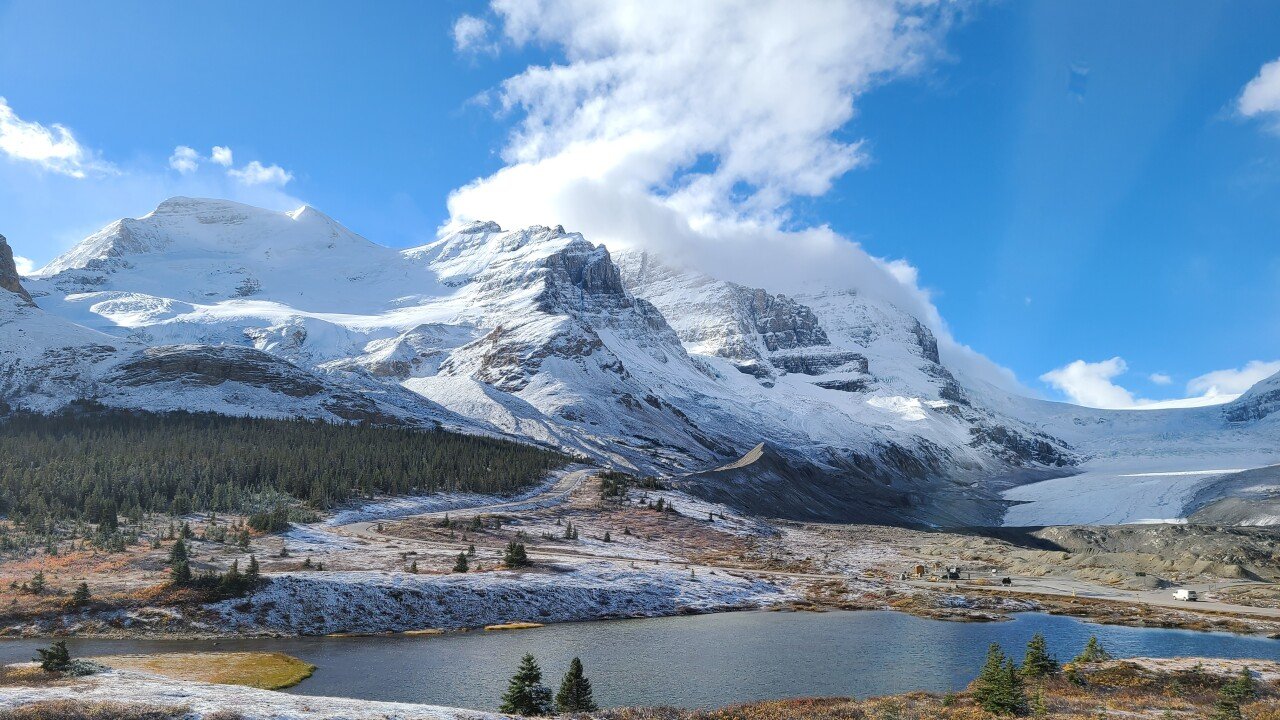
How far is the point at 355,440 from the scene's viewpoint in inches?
6206

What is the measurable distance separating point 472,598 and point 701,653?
888 inches

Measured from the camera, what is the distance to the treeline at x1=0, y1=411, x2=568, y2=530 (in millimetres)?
96562

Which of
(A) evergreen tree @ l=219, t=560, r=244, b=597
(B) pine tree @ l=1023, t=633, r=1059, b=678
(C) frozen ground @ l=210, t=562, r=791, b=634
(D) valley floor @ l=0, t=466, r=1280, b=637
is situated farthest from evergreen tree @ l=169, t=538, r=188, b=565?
(B) pine tree @ l=1023, t=633, r=1059, b=678

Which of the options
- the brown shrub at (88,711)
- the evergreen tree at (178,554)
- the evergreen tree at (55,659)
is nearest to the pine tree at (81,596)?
the evergreen tree at (178,554)

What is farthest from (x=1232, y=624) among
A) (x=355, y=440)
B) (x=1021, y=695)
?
(x=355, y=440)

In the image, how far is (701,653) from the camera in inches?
2153

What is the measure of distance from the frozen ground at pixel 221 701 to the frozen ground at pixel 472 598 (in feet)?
73.4

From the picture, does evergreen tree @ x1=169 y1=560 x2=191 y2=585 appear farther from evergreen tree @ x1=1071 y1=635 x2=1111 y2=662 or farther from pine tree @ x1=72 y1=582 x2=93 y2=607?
evergreen tree @ x1=1071 y1=635 x2=1111 y2=662

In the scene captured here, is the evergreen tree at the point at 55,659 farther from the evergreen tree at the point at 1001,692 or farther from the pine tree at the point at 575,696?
the evergreen tree at the point at 1001,692

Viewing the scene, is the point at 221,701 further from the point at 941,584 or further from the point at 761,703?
the point at 941,584

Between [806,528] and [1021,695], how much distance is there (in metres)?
123

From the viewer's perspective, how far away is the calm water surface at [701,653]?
4375cm

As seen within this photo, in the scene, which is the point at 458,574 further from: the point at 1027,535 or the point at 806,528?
the point at 1027,535

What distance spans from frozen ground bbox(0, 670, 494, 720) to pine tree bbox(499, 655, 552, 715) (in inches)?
82.2
